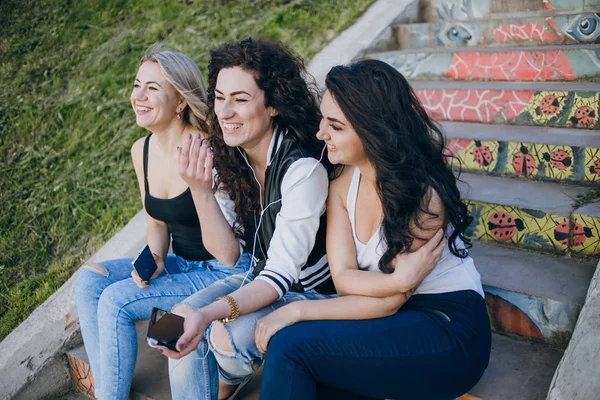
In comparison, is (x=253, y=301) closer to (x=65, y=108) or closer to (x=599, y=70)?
(x=599, y=70)

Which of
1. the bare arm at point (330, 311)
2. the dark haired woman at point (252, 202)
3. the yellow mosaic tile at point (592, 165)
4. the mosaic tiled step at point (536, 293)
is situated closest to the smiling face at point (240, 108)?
the dark haired woman at point (252, 202)

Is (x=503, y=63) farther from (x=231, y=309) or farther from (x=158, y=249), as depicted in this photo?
(x=231, y=309)

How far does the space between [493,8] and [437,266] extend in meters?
3.47

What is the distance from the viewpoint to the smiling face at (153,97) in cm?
281

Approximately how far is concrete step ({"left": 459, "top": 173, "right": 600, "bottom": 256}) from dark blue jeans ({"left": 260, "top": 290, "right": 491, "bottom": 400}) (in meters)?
0.91

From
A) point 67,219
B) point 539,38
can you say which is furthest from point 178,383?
point 539,38

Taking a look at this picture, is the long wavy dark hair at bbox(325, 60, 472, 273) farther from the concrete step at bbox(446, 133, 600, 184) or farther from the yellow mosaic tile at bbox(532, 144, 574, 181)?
the yellow mosaic tile at bbox(532, 144, 574, 181)

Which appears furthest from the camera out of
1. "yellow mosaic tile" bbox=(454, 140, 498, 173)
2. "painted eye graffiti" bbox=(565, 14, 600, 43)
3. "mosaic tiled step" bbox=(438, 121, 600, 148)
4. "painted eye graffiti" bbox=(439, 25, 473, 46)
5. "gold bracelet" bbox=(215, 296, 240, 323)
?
"painted eye graffiti" bbox=(439, 25, 473, 46)

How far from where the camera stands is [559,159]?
10.3 feet

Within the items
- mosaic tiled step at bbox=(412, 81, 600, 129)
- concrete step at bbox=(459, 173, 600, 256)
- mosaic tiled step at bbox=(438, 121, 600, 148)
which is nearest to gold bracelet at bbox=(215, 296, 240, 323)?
concrete step at bbox=(459, 173, 600, 256)

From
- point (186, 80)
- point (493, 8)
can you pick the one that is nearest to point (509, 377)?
point (186, 80)

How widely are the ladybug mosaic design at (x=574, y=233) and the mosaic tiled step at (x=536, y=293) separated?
0.09m

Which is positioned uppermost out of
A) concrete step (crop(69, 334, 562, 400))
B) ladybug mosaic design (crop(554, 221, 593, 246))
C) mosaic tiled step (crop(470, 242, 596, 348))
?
ladybug mosaic design (crop(554, 221, 593, 246))

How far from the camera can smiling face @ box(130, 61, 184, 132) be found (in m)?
2.81
